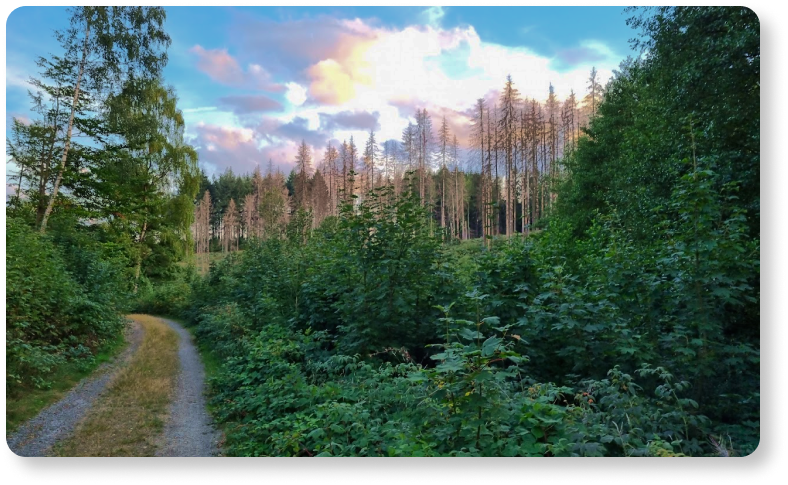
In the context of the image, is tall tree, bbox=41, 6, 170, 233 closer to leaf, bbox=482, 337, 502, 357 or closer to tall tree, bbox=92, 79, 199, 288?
tall tree, bbox=92, 79, 199, 288

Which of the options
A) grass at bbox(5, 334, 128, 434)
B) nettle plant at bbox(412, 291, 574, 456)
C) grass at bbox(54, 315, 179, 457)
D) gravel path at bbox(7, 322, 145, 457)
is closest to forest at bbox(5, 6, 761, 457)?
nettle plant at bbox(412, 291, 574, 456)

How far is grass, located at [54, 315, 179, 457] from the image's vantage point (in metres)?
2.89

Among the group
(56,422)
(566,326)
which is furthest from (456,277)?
(56,422)

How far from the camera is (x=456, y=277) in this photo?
5.35 m

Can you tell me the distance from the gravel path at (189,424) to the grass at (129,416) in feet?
0.34

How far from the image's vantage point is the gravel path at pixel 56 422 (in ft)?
8.87

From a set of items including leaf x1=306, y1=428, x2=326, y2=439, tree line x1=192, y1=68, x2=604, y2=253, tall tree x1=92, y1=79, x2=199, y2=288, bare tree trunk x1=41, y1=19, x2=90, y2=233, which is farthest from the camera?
tall tree x1=92, y1=79, x2=199, y2=288

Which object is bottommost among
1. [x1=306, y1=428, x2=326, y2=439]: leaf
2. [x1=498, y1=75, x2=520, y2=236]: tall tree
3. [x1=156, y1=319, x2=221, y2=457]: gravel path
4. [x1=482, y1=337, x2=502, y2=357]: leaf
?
[x1=156, y1=319, x2=221, y2=457]: gravel path

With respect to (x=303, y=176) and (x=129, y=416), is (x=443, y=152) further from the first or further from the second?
(x=129, y=416)

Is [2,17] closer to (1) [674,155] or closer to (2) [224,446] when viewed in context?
(2) [224,446]

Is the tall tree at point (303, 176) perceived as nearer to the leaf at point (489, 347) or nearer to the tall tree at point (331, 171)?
the tall tree at point (331, 171)

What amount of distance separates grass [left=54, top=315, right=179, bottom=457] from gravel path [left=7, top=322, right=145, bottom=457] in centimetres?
8
